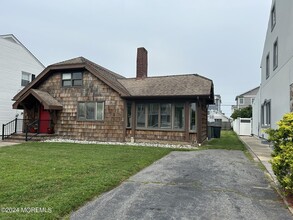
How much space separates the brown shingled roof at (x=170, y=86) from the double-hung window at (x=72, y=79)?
2.87 meters

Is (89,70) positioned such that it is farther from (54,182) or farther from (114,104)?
(54,182)

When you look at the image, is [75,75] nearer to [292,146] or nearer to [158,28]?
[158,28]

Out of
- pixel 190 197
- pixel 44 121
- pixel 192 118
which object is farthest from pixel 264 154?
pixel 44 121

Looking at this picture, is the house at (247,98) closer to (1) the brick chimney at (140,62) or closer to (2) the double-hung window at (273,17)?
(2) the double-hung window at (273,17)

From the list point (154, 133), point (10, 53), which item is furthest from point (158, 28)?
point (10, 53)

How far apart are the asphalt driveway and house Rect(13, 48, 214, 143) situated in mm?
6082

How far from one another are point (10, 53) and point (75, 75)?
693 cm

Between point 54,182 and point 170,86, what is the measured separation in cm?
975

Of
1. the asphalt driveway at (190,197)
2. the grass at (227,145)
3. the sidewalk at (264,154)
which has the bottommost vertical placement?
the asphalt driveway at (190,197)

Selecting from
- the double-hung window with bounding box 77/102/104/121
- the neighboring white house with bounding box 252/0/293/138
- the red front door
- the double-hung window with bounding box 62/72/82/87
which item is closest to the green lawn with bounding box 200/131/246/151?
the neighboring white house with bounding box 252/0/293/138

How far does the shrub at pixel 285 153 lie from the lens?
13.3 ft

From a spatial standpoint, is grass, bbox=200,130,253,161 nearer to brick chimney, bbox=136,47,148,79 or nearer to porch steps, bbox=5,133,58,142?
brick chimney, bbox=136,47,148,79

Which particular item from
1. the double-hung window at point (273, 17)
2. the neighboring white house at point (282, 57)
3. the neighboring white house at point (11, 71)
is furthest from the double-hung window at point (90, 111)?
the double-hung window at point (273, 17)

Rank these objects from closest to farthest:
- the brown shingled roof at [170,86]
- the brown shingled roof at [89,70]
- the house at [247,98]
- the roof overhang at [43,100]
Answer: the brown shingled roof at [170,86], the brown shingled roof at [89,70], the roof overhang at [43,100], the house at [247,98]
